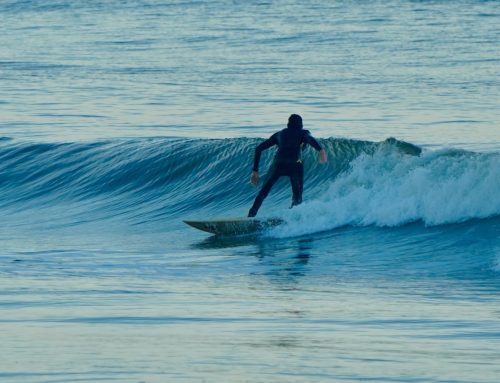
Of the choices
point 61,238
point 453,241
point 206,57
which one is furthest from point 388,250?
point 206,57

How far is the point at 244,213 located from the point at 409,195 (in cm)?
298

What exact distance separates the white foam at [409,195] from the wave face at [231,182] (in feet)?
0.04

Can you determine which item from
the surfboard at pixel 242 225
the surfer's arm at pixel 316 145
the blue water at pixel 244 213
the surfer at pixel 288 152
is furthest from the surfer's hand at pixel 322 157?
the surfboard at pixel 242 225

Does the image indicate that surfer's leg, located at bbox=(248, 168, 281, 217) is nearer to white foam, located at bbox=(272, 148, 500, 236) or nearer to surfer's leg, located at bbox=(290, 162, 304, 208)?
surfer's leg, located at bbox=(290, 162, 304, 208)

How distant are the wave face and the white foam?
0.01 metres

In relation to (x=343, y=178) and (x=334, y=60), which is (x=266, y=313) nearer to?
(x=343, y=178)

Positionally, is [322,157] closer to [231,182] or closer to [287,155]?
[287,155]

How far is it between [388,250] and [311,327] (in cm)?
542

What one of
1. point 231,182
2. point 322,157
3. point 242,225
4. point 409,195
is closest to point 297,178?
point 322,157

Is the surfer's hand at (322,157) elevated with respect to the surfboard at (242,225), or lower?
elevated

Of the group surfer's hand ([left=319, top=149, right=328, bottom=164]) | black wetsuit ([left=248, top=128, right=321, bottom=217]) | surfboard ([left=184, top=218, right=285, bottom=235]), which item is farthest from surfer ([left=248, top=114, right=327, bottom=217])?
surfboard ([left=184, top=218, right=285, bottom=235])

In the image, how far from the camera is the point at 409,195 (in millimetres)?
15758

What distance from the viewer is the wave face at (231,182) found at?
50.9ft

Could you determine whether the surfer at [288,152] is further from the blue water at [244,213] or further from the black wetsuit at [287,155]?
the blue water at [244,213]
